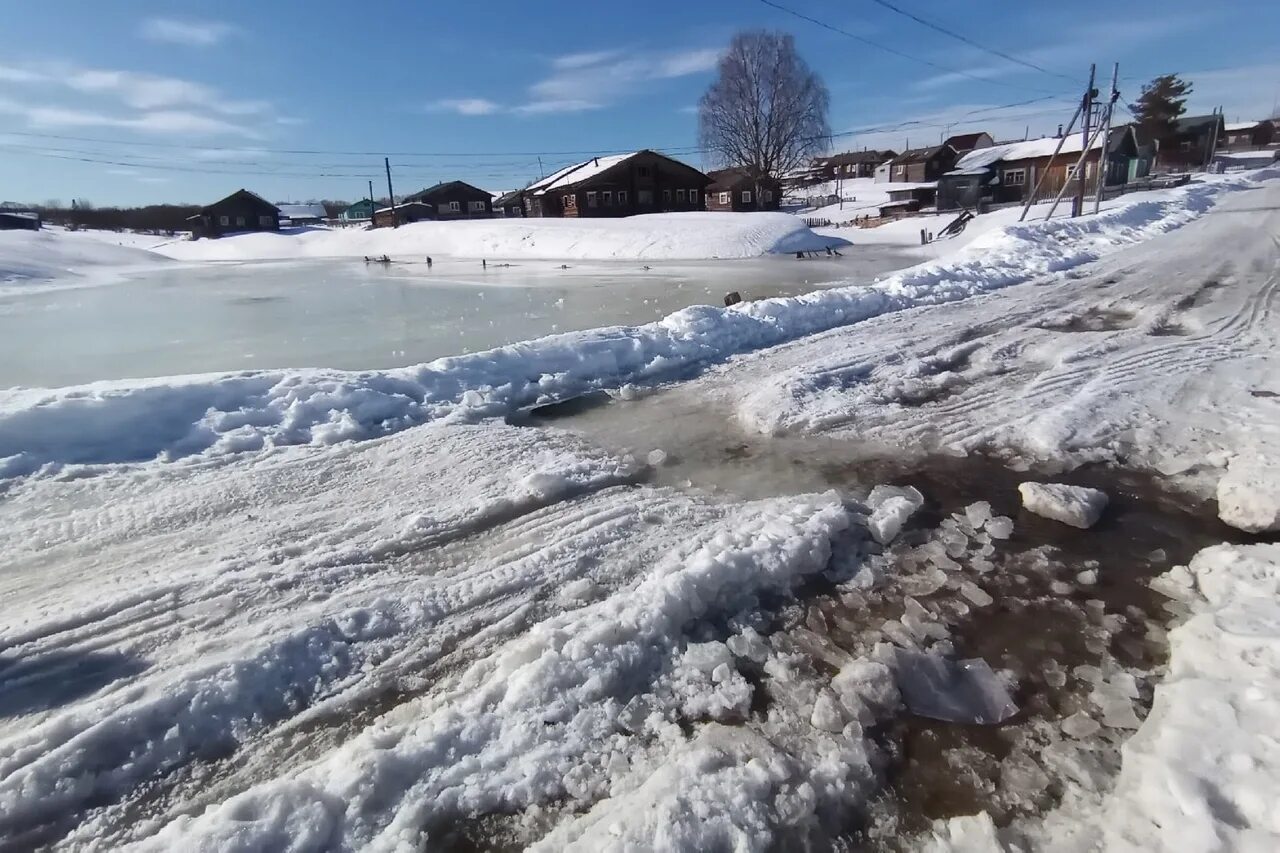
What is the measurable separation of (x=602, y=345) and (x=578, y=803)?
6395 millimetres

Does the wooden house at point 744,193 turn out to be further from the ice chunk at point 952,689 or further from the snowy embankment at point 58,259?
the ice chunk at point 952,689

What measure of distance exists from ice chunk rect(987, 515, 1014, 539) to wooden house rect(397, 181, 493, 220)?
2639 inches

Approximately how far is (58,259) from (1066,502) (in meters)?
46.8

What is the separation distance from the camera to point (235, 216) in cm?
6556

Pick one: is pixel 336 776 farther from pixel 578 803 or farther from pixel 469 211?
pixel 469 211

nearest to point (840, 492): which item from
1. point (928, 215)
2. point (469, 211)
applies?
point (928, 215)

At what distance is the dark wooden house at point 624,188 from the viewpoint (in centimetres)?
4966

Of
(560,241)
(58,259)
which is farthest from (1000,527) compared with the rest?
(58,259)

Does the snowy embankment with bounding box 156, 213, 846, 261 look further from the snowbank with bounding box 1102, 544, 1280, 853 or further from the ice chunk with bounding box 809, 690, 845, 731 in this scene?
the ice chunk with bounding box 809, 690, 845, 731

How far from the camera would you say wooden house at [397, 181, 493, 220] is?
213 feet

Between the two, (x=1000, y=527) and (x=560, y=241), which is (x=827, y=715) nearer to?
(x=1000, y=527)

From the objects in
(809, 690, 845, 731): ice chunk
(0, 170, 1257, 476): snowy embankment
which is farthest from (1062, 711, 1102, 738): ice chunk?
(0, 170, 1257, 476): snowy embankment

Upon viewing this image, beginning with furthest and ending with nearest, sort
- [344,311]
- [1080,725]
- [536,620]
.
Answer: [344,311]
[536,620]
[1080,725]

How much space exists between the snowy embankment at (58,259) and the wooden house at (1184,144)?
297ft
